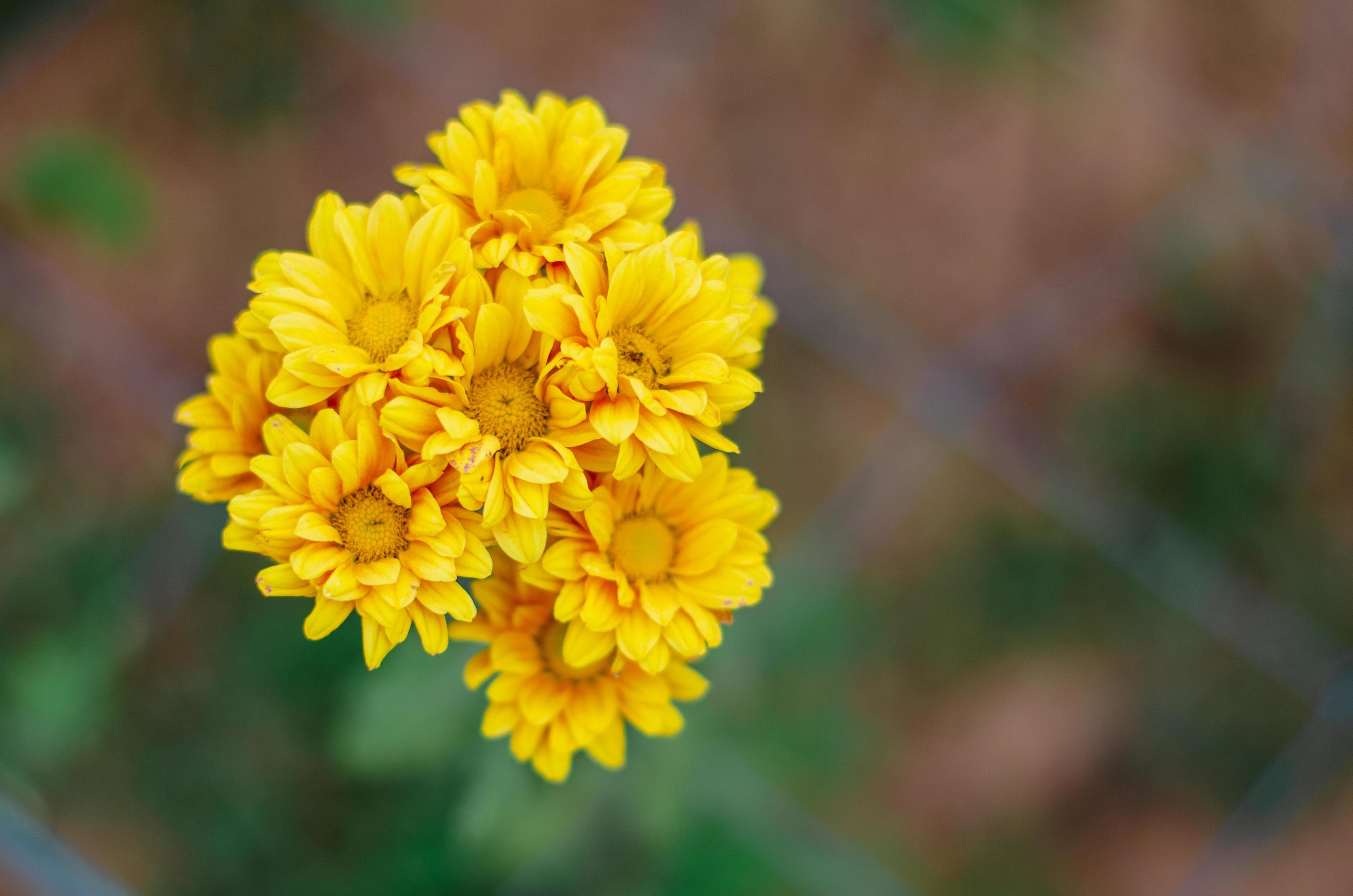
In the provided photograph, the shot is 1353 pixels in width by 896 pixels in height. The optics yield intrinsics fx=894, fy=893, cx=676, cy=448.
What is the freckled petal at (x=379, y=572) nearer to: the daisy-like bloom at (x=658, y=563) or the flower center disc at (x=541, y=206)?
the daisy-like bloom at (x=658, y=563)

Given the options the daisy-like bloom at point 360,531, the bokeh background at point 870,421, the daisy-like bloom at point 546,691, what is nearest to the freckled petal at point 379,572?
the daisy-like bloom at point 360,531

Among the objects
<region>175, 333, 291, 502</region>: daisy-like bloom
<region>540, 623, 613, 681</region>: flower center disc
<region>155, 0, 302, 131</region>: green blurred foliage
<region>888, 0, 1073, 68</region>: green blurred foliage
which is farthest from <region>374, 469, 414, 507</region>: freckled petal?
<region>888, 0, 1073, 68</region>: green blurred foliage

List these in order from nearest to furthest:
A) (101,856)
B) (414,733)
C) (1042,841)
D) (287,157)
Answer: (414,733)
(101,856)
(287,157)
(1042,841)

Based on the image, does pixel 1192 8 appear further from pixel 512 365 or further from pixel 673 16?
pixel 512 365

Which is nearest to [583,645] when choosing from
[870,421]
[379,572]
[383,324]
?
[379,572]

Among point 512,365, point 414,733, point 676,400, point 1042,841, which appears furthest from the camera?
point 1042,841

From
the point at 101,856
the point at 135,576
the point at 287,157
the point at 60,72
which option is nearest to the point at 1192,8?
the point at 287,157

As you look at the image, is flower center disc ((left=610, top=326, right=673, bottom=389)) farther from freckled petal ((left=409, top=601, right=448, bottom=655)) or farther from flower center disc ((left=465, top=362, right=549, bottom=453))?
freckled petal ((left=409, top=601, right=448, bottom=655))
